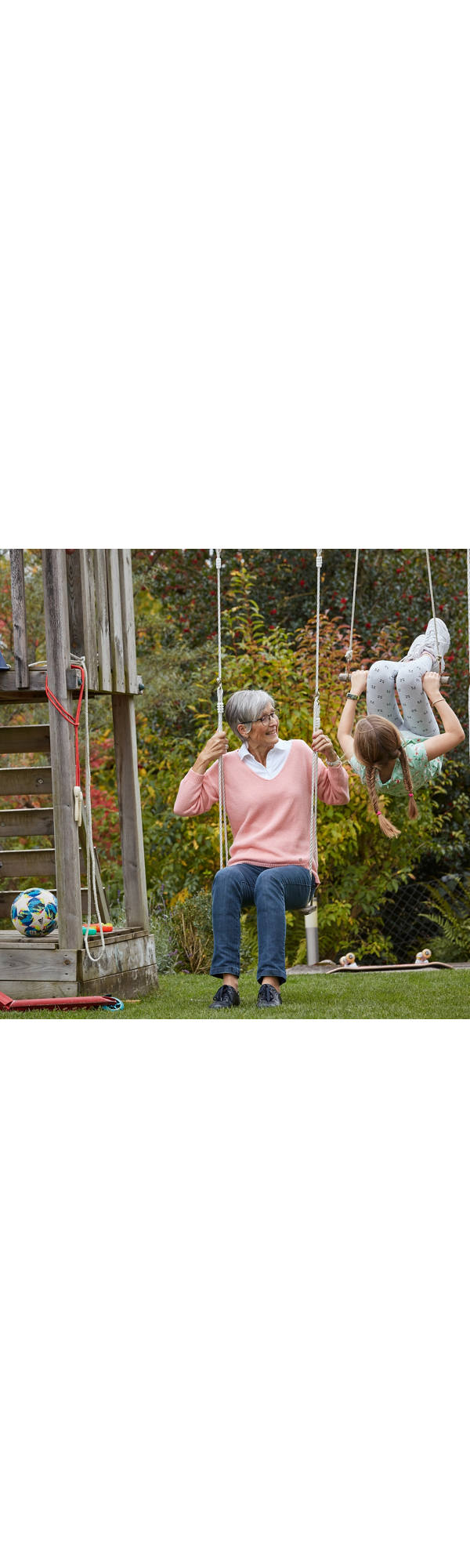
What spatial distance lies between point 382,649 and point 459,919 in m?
1.65

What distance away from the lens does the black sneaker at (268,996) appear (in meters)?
5.22

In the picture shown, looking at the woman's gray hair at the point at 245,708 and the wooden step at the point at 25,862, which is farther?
the wooden step at the point at 25,862

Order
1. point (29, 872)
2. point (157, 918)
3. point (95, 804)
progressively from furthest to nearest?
point (95, 804) < point (157, 918) < point (29, 872)

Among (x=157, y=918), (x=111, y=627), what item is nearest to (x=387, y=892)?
(x=157, y=918)

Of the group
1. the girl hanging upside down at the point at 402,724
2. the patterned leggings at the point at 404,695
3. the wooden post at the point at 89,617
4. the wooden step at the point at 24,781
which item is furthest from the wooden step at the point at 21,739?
the patterned leggings at the point at 404,695

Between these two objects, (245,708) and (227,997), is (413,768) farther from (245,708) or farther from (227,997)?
(227,997)

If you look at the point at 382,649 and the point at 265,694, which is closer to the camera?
the point at 265,694

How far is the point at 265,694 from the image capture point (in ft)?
18.9

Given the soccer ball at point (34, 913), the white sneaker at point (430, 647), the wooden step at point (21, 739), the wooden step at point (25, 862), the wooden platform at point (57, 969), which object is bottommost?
the wooden platform at point (57, 969)

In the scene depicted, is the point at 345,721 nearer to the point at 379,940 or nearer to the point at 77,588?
the point at 77,588

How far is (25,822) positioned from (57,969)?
1203 millimetres

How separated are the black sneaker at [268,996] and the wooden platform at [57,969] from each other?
0.71 metres

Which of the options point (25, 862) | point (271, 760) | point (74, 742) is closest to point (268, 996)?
point (271, 760)

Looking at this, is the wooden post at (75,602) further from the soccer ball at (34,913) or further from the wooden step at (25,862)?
the wooden step at (25,862)
